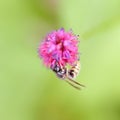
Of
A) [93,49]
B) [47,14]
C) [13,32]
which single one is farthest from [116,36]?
[13,32]

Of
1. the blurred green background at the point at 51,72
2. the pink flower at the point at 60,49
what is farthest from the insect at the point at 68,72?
the blurred green background at the point at 51,72

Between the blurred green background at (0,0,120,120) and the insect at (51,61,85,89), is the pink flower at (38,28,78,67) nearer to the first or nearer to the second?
the insect at (51,61,85,89)

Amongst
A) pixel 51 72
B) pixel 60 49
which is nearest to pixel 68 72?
pixel 60 49

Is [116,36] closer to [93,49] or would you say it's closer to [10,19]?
[93,49]

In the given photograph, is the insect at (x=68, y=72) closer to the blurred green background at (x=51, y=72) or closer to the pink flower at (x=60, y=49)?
the pink flower at (x=60, y=49)

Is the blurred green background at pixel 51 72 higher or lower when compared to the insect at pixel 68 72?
higher

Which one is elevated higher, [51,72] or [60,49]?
[51,72]

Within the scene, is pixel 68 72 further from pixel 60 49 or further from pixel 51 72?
pixel 51 72
